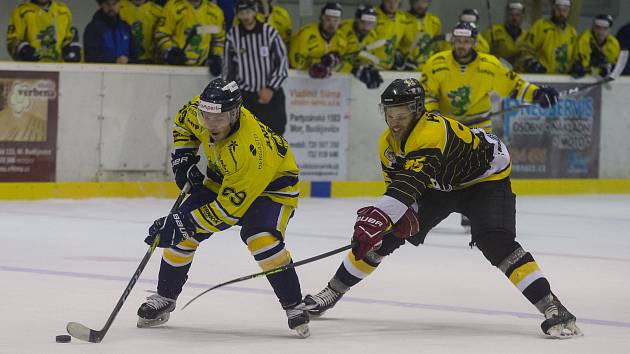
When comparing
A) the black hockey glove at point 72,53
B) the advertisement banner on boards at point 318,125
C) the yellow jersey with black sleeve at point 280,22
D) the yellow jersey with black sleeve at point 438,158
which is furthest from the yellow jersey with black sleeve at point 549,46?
the yellow jersey with black sleeve at point 438,158

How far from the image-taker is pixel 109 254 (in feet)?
23.2

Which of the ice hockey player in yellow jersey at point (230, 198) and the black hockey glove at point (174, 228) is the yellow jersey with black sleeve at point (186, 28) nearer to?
the ice hockey player in yellow jersey at point (230, 198)

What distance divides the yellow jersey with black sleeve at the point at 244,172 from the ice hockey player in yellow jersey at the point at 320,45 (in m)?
5.72

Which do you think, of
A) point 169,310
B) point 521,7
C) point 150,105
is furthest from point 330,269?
point 521,7

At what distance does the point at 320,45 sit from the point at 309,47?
9 cm

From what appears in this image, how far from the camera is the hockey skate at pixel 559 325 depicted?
4.91m

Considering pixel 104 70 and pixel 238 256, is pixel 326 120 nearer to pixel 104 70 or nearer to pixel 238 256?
pixel 104 70

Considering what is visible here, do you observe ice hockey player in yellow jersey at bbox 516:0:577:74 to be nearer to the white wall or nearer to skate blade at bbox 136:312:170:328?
the white wall

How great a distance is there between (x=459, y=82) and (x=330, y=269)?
2092mm

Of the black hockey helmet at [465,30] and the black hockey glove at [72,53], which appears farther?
the black hockey glove at [72,53]

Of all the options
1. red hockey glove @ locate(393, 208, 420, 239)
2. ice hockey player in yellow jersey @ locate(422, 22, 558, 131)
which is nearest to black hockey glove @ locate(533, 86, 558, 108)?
ice hockey player in yellow jersey @ locate(422, 22, 558, 131)

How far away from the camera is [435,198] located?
5.32m

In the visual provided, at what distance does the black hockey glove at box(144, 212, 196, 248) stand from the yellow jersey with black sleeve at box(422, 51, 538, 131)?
12.2 feet

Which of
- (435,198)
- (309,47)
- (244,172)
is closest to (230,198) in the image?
(244,172)
